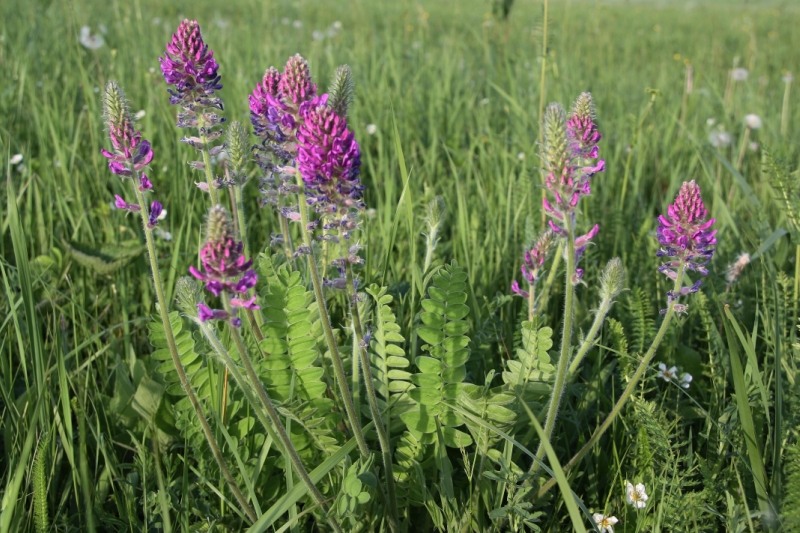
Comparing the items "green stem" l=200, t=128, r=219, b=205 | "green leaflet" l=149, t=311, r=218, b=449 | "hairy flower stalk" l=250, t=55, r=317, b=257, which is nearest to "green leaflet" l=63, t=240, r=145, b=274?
"green leaflet" l=149, t=311, r=218, b=449

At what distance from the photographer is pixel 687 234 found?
173 cm

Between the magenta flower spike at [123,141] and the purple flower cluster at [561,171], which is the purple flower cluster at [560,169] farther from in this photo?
the magenta flower spike at [123,141]

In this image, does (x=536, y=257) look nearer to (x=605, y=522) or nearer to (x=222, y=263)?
(x=605, y=522)

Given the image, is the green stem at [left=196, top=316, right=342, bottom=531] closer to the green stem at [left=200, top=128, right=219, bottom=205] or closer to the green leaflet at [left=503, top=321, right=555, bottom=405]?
the green stem at [left=200, top=128, right=219, bottom=205]

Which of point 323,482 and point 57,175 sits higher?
point 57,175

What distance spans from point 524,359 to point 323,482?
67 centimetres

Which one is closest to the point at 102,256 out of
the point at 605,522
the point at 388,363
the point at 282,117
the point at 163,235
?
the point at 163,235

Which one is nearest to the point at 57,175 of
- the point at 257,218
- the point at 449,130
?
the point at 257,218

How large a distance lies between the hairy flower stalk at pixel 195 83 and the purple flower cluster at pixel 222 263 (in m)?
0.54

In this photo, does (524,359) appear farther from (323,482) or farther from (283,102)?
(283,102)

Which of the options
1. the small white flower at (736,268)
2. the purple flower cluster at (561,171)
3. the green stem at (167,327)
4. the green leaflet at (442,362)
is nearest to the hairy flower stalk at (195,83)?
the green stem at (167,327)

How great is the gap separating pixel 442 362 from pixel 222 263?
0.82 m

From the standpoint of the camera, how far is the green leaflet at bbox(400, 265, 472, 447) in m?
1.93

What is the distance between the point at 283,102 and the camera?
159 centimetres
